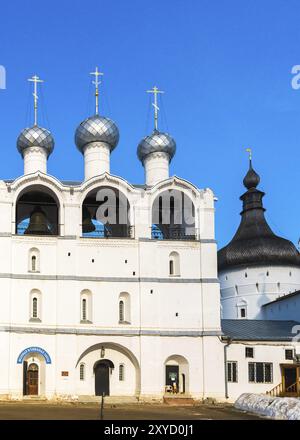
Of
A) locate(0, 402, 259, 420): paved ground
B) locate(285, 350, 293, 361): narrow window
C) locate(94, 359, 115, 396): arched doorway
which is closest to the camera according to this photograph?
locate(0, 402, 259, 420): paved ground

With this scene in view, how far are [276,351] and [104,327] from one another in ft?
29.7

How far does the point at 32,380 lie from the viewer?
3984 centimetres

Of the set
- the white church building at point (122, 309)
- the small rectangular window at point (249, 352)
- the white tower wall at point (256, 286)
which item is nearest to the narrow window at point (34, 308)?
the white church building at point (122, 309)

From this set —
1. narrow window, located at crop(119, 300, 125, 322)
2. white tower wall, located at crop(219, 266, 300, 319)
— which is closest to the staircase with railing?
narrow window, located at crop(119, 300, 125, 322)

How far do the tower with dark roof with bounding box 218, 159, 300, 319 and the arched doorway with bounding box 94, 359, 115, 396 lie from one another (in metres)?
17.0

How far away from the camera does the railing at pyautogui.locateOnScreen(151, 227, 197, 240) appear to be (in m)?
43.5

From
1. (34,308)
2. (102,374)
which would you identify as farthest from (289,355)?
(34,308)

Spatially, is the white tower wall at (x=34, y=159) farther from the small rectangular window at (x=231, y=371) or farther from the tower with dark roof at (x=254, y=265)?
the tower with dark roof at (x=254, y=265)

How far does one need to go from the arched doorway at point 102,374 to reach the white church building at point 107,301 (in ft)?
0.16

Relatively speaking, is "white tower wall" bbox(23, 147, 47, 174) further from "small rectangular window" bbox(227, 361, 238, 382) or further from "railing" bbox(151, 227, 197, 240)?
"small rectangular window" bbox(227, 361, 238, 382)

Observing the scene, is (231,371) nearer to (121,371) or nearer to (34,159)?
(121,371)

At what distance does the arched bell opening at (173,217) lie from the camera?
143ft
